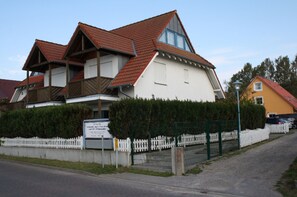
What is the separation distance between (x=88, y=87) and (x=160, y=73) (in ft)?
17.0

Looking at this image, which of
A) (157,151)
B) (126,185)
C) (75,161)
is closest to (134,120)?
(157,151)

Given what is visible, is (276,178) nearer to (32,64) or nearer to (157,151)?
(157,151)

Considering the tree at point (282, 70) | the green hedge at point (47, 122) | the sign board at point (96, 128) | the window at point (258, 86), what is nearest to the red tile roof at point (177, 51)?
the green hedge at point (47, 122)

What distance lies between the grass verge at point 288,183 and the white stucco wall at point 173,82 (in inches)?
443

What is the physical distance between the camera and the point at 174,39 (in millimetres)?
26031

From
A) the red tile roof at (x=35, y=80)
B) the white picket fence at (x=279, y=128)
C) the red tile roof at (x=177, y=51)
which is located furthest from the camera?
the white picket fence at (x=279, y=128)

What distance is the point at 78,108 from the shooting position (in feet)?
60.3

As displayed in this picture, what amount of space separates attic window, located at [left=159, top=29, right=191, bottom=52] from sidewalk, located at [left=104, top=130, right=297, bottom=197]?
12540mm

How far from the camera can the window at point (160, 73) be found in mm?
22969

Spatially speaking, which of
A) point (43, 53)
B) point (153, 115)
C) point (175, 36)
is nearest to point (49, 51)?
point (43, 53)

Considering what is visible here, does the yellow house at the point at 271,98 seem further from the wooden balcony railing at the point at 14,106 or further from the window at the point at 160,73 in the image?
the wooden balcony railing at the point at 14,106

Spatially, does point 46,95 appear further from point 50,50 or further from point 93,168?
point 93,168

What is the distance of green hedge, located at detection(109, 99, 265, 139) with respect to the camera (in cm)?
1592

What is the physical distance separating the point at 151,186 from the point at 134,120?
19.4 ft
